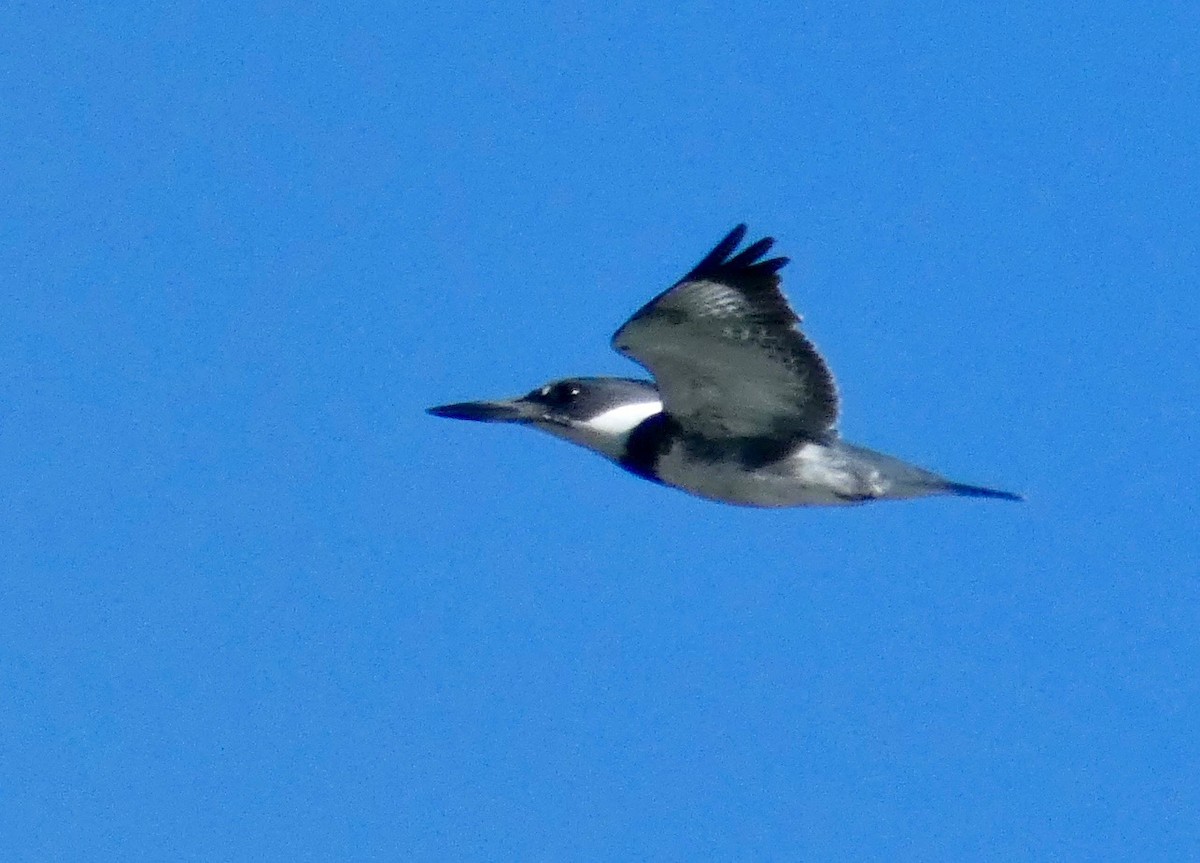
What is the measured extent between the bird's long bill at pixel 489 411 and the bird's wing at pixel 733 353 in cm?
92

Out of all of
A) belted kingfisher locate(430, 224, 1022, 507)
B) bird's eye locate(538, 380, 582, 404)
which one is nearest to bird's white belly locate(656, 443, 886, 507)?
belted kingfisher locate(430, 224, 1022, 507)

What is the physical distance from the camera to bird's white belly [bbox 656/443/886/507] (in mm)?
11141

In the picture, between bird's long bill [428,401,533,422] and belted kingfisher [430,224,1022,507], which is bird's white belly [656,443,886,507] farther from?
bird's long bill [428,401,533,422]

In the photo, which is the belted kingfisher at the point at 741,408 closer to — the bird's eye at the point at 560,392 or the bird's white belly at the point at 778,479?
the bird's white belly at the point at 778,479

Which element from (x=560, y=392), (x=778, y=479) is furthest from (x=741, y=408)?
(x=560, y=392)

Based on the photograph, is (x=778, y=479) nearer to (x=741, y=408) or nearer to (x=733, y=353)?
(x=741, y=408)

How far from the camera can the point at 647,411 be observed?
11.7m

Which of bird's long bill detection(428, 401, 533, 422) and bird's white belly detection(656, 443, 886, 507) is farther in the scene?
bird's long bill detection(428, 401, 533, 422)

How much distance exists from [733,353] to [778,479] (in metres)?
0.57

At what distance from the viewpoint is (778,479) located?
36.7ft

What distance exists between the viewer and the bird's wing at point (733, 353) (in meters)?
10.7

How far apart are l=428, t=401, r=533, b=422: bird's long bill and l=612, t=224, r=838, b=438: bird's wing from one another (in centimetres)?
92

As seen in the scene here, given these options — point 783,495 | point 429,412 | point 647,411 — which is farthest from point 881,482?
point 429,412

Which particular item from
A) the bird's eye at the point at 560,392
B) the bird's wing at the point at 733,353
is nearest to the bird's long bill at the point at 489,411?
the bird's eye at the point at 560,392
